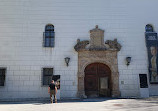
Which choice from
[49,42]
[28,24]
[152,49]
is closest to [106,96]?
[152,49]

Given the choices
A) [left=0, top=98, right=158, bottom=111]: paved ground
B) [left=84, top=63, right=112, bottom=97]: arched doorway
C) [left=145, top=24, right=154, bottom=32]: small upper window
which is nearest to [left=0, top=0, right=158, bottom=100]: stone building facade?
[left=84, top=63, right=112, bottom=97]: arched doorway

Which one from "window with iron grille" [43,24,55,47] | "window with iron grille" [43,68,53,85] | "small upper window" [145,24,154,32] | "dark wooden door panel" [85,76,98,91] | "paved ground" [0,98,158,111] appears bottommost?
"paved ground" [0,98,158,111]

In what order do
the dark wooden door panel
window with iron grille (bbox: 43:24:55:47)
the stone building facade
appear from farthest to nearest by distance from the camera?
window with iron grille (bbox: 43:24:55:47)
the dark wooden door panel
the stone building facade

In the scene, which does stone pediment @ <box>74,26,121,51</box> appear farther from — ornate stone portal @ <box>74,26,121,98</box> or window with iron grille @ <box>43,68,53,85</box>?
window with iron grille @ <box>43,68,53,85</box>

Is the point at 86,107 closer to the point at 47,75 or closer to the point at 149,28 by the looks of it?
the point at 47,75

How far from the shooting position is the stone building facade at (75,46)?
465 inches

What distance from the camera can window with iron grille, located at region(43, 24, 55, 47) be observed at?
12.6 m

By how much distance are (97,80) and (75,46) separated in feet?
10.1

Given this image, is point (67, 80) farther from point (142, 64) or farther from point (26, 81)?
point (142, 64)

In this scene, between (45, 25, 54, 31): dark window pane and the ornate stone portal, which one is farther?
(45, 25, 54, 31): dark window pane

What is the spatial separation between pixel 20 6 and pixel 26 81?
6065 millimetres

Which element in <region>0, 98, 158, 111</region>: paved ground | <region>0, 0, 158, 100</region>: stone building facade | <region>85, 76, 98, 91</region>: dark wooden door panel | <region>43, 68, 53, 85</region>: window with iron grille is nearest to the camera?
<region>0, 98, 158, 111</region>: paved ground

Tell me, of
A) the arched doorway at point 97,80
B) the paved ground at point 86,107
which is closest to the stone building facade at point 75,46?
the arched doorway at point 97,80

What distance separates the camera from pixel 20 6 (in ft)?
42.8
